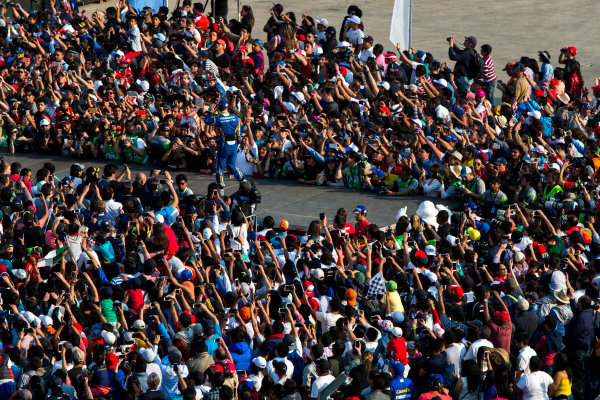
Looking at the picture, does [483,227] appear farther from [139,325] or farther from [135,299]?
[139,325]

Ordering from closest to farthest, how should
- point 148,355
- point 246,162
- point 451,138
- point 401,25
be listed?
point 148,355
point 451,138
point 246,162
point 401,25

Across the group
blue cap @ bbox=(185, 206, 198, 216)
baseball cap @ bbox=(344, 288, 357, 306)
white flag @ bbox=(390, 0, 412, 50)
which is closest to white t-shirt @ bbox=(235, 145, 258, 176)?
blue cap @ bbox=(185, 206, 198, 216)

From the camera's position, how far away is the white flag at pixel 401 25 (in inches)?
974

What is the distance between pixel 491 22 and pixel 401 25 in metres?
8.34

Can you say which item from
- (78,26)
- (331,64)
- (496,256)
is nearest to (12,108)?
(78,26)

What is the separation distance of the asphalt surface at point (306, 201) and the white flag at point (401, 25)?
4.79 metres

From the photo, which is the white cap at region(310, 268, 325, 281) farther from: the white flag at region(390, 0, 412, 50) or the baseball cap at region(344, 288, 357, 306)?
the white flag at region(390, 0, 412, 50)

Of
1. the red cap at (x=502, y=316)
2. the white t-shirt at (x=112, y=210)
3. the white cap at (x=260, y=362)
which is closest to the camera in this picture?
the white cap at (x=260, y=362)

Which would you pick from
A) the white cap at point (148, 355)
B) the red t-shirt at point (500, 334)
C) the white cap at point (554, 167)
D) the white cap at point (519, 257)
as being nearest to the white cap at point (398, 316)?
the red t-shirt at point (500, 334)

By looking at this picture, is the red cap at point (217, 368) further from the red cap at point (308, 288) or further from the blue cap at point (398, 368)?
the red cap at point (308, 288)

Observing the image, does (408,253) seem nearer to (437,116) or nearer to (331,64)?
(437,116)

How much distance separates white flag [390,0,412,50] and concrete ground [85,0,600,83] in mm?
3621

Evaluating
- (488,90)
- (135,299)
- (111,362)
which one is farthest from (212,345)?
(488,90)

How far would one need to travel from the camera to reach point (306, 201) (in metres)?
20.7
